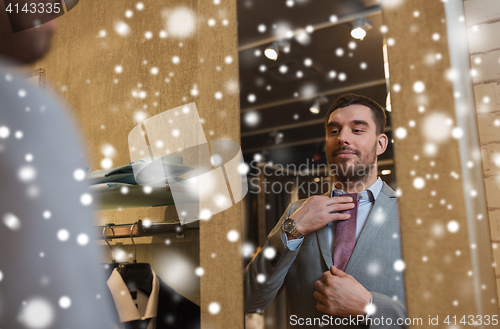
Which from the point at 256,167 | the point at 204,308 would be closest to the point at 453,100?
the point at 256,167

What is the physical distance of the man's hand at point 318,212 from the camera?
0.81 metres

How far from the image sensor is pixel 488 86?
0.75 m

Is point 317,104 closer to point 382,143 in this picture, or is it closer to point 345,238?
point 382,143

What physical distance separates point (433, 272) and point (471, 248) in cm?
9

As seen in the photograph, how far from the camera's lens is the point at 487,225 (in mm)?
714

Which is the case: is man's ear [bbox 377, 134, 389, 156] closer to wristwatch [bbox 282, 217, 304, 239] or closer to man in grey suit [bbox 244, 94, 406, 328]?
man in grey suit [bbox 244, 94, 406, 328]

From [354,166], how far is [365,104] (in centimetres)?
14

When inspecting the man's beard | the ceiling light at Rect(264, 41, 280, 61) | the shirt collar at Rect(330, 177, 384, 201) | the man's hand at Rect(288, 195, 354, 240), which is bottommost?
the man's hand at Rect(288, 195, 354, 240)

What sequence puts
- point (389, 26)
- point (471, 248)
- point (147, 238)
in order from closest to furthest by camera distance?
point (471, 248), point (389, 26), point (147, 238)

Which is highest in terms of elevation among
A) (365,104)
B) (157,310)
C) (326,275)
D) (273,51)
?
(273,51)

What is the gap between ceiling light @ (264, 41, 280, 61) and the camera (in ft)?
3.08

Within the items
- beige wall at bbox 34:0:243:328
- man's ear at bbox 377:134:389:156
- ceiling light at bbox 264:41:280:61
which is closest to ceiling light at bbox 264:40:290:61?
ceiling light at bbox 264:41:280:61

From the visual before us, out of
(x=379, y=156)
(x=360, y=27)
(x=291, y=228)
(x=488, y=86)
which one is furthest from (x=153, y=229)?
(x=488, y=86)

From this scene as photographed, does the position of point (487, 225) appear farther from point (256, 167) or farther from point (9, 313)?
point (9, 313)
